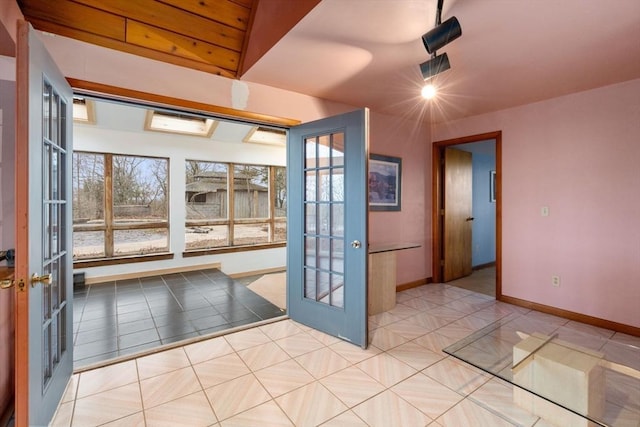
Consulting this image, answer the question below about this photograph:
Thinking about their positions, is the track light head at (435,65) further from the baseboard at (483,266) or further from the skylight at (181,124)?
the baseboard at (483,266)

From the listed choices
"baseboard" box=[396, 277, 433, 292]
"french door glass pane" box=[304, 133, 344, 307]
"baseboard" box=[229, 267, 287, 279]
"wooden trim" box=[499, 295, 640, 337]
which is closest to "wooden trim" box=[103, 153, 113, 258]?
"baseboard" box=[229, 267, 287, 279]

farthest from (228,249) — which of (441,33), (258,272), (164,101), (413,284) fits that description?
(441,33)

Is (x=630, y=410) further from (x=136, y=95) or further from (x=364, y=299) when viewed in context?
(x=136, y=95)

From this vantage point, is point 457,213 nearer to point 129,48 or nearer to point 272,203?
point 272,203

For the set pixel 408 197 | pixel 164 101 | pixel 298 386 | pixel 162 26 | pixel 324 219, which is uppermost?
pixel 162 26

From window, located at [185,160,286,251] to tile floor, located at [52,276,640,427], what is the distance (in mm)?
2950

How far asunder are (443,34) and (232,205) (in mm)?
4431

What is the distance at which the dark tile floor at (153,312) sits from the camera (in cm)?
257

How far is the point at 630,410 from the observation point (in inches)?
59.6

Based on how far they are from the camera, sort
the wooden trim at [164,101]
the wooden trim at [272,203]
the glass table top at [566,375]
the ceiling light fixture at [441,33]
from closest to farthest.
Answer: the glass table top at [566,375] → the ceiling light fixture at [441,33] → the wooden trim at [164,101] → the wooden trim at [272,203]

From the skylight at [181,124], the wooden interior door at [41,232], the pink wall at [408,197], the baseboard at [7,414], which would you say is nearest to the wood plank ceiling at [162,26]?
the wooden interior door at [41,232]

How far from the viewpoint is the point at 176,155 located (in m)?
4.89

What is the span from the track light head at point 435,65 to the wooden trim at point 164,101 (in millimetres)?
1320

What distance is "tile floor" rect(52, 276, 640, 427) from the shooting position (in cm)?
169
